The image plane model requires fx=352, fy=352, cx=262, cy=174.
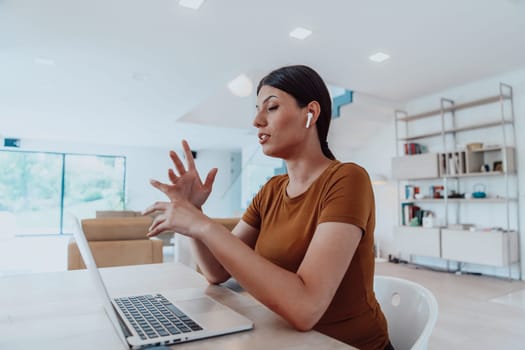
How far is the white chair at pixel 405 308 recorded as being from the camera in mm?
878

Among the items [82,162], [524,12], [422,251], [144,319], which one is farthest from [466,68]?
[82,162]

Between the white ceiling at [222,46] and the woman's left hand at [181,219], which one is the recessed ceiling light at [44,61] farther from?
the woman's left hand at [181,219]

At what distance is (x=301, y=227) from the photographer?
0.91 meters

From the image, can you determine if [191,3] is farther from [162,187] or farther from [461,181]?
[461,181]

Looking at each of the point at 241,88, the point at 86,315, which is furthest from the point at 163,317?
the point at 241,88

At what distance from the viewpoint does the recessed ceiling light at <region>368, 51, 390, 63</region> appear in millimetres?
3876

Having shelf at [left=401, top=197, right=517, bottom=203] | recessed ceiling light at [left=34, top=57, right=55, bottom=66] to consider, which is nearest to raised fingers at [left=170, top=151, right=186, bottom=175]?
recessed ceiling light at [left=34, top=57, right=55, bottom=66]

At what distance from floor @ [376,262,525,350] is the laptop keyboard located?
2.13 meters

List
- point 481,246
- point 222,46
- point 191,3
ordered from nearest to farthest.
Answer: point 191,3, point 222,46, point 481,246

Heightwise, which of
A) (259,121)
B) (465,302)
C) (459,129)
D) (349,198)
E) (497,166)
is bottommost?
(465,302)

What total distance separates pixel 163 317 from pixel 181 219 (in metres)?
0.20

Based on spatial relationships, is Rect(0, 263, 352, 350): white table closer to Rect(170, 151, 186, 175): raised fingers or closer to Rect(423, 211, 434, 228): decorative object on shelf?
Rect(170, 151, 186, 175): raised fingers

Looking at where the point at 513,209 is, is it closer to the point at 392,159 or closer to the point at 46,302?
the point at 392,159

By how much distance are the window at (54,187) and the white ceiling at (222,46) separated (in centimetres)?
349
